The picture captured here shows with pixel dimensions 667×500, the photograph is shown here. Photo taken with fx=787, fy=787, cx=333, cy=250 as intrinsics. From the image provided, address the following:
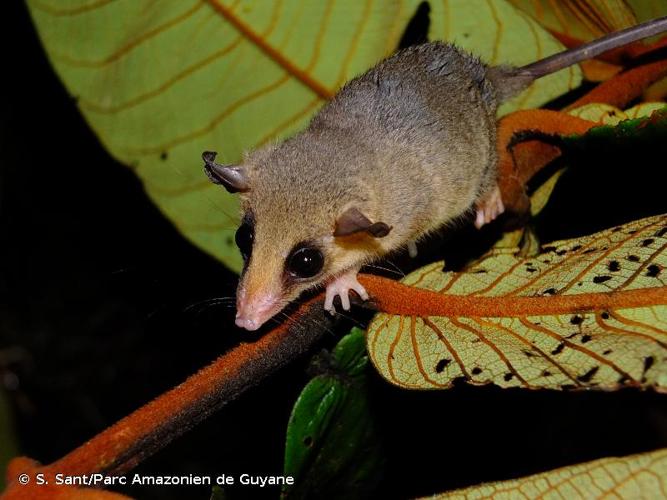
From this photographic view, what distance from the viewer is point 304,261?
272 cm

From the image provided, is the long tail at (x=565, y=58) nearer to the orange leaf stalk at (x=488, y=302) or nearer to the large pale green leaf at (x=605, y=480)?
the orange leaf stalk at (x=488, y=302)

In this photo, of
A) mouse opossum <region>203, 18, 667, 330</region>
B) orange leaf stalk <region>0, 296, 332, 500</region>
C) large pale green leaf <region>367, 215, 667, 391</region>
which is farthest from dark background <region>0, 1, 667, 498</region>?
orange leaf stalk <region>0, 296, 332, 500</region>

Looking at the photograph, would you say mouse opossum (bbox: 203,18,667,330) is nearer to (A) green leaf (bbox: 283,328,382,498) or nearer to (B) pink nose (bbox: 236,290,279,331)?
(B) pink nose (bbox: 236,290,279,331)

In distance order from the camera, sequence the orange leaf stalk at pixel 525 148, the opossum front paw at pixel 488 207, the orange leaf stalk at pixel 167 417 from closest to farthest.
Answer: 1. the orange leaf stalk at pixel 167 417
2. the orange leaf stalk at pixel 525 148
3. the opossum front paw at pixel 488 207

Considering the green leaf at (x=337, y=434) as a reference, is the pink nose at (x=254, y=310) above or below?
above

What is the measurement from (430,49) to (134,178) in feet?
4.39

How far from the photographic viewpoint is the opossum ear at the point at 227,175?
2.64 m

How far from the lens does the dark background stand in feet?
11.6

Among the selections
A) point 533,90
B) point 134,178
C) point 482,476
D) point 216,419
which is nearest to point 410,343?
point 482,476

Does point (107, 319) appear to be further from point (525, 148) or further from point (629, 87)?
point (629, 87)

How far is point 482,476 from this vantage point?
7.97ft

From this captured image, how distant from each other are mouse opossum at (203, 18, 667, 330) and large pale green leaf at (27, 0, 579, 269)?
0.60 ft

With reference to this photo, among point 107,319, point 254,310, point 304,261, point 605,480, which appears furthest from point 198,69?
point 107,319

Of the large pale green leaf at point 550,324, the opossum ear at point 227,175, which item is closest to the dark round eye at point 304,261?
the opossum ear at point 227,175
